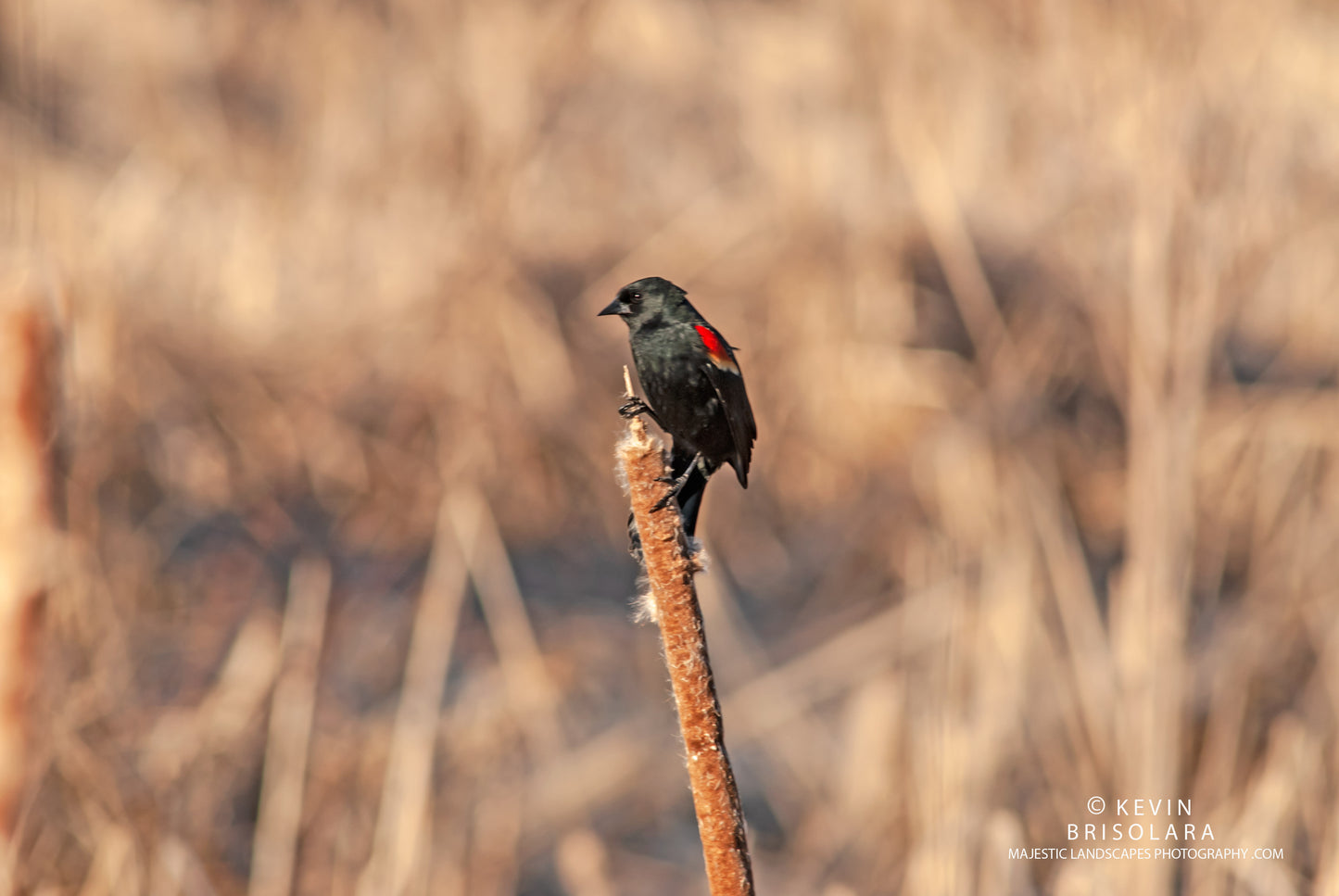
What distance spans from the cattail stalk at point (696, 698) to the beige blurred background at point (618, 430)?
3.52 ft

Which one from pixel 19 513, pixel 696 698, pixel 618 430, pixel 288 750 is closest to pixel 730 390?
pixel 696 698

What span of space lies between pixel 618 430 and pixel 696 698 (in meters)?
1.02

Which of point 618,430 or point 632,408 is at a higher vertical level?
point 618,430

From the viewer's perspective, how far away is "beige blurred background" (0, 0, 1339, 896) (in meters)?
2.34

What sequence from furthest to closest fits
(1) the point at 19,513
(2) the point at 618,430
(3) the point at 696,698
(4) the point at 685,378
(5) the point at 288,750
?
(5) the point at 288,750 < (2) the point at 618,430 < (1) the point at 19,513 < (4) the point at 685,378 < (3) the point at 696,698

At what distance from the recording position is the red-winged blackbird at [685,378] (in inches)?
50.0

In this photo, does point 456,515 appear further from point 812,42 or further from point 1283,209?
point 812,42

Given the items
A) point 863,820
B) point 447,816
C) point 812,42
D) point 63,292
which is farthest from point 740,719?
point 812,42

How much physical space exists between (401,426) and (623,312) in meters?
3.21

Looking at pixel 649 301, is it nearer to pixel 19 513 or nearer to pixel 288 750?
pixel 19 513

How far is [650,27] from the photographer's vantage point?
6961 millimetres

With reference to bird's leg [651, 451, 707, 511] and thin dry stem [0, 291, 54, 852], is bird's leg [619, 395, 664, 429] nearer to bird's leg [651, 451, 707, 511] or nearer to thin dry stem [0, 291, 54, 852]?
bird's leg [651, 451, 707, 511]

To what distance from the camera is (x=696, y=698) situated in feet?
3.17

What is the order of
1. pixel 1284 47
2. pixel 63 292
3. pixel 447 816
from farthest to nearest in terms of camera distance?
pixel 1284 47 < pixel 447 816 < pixel 63 292
